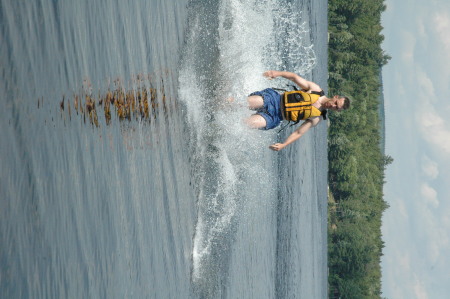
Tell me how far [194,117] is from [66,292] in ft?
19.0

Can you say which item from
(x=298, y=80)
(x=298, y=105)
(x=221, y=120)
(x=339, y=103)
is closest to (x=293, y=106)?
(x=298, y=105)

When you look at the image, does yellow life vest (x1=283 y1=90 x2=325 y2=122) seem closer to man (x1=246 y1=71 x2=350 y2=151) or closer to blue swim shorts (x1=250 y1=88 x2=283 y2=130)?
man (x1=246 y1=71 x2=350 y2=151)

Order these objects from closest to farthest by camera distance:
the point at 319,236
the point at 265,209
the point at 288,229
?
the point at 265,209, the point at 288,229, the point at 319,236

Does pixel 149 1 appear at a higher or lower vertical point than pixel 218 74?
higher

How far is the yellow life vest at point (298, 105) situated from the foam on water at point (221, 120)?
4.14ft

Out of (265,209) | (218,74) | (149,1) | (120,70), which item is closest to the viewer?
(120,70)

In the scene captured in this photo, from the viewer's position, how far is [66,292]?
7.09 meters

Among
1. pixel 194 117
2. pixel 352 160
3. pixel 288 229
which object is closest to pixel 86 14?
pixel 194 117

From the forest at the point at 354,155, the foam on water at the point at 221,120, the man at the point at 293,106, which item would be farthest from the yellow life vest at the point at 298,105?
the forest at the point at 354,155

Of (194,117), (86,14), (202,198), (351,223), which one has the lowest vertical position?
(351,223)

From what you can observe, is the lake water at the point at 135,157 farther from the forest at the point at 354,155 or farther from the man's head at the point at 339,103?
the forest at the point at 354,155

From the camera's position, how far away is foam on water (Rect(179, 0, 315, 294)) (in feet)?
40.5

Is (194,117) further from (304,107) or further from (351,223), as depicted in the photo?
(351,223)

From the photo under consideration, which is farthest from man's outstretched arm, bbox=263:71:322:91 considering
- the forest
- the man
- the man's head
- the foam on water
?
the forest
